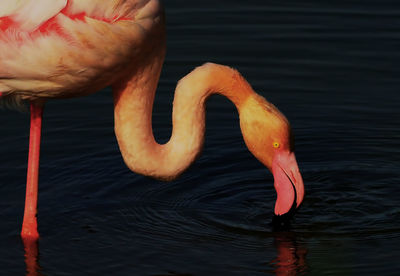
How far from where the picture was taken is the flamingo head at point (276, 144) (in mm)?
7418

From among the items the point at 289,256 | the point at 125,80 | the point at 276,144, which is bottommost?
the point at 289,256

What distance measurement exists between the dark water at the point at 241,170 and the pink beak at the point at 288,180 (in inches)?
13.7

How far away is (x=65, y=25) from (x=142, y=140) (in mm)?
1112

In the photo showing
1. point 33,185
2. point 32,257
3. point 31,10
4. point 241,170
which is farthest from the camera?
point 241,170

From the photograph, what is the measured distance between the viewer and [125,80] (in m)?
7.50

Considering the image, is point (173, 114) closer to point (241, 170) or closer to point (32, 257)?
point (32, 257)

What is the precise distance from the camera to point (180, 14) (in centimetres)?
1244

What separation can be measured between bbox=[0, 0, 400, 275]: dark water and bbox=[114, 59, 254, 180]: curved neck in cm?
62

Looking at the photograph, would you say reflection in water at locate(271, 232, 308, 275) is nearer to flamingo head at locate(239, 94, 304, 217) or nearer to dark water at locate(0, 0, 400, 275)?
dark water at locate(0, 0, 400, 275)

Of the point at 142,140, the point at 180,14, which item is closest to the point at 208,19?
the point at 180,14

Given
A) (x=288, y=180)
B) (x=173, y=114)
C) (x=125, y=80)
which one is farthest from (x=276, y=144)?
(x=125, y=80)

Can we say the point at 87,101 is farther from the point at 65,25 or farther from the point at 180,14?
the point at 65,25

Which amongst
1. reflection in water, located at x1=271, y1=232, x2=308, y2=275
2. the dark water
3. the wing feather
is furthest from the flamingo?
the dark water

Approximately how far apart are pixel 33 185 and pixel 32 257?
62cm
